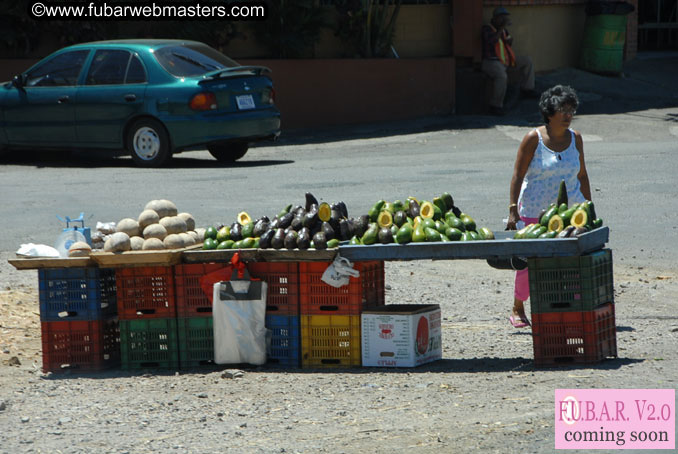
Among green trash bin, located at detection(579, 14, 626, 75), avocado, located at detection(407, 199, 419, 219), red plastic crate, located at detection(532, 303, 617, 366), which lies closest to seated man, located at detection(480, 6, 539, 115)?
green trash bin, located at detection(579, 14, 626, 75)

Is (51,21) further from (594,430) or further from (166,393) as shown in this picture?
(594,430)

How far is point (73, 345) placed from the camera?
6.99m

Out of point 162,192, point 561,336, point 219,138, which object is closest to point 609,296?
point 561,336

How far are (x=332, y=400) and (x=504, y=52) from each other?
50.4 ft

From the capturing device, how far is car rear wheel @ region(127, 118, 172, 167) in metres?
15.3

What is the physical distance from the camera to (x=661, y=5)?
27.3 m

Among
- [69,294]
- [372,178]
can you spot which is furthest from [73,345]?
[372,178]

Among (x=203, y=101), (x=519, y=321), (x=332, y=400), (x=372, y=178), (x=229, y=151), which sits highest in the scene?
(x=203, y=101)

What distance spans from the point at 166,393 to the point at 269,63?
1423cm

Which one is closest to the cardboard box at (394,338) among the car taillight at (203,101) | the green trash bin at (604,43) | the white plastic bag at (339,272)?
the white plastic bag at (339,272)

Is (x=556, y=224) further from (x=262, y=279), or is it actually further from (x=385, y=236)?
(x=262, y=279)

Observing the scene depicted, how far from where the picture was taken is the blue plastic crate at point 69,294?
6895 mm

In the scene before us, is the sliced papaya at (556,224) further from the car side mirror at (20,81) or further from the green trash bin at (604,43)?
the green trash bin at (604,43)

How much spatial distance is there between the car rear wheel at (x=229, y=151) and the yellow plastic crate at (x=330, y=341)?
9660mm
